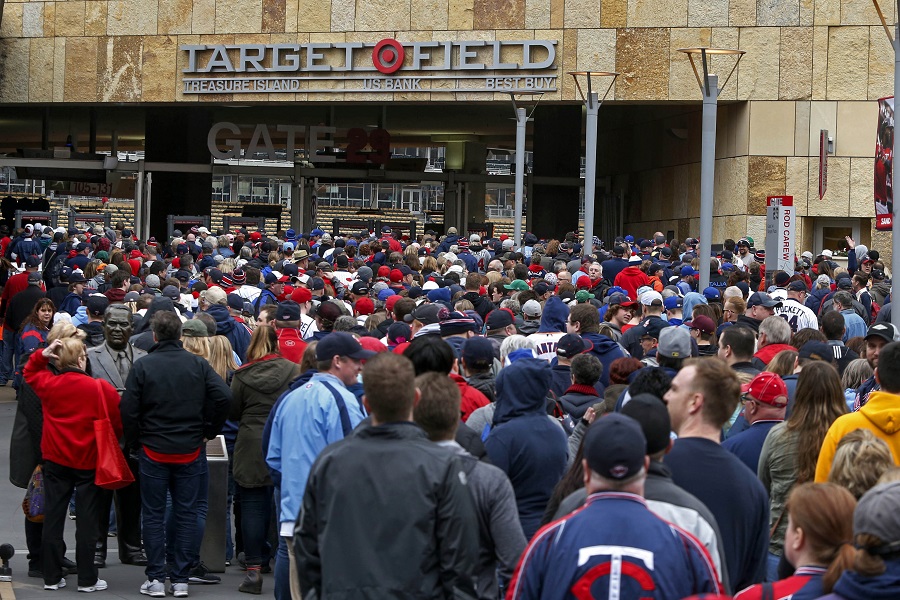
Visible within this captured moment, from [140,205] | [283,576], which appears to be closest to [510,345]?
A: [283,576]

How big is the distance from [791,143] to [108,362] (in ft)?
75.6

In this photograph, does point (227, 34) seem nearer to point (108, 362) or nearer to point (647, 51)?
point (647, 51)

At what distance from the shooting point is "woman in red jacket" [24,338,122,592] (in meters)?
8.31

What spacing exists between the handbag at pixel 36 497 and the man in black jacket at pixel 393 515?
4621 millimetres

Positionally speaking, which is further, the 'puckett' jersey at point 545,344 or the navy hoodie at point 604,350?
the 'puckett' jersey at point 545,344

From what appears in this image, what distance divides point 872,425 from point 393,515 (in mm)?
2563

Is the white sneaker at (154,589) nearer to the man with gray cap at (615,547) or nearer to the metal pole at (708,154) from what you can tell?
the man with gray cap at (615,547)

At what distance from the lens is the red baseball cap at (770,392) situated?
6441 millimetres

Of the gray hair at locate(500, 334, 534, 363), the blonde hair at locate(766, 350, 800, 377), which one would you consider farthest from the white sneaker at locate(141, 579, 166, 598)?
the blonde hair at locate(766, 350, 800, 377)

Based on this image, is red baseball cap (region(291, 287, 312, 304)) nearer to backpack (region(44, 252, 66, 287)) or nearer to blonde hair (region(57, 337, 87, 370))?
blonde hair (region(57, 337, 87, 370))

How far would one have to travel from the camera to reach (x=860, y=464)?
15.8 feet

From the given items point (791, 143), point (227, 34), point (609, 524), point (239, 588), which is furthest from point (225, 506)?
point (227, 34)

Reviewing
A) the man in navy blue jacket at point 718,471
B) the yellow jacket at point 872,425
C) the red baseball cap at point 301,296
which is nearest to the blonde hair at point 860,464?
the man in navy blue jacket at point 718,471

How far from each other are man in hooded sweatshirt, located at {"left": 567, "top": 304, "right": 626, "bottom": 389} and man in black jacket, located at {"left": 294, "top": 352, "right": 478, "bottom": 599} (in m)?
5.05
